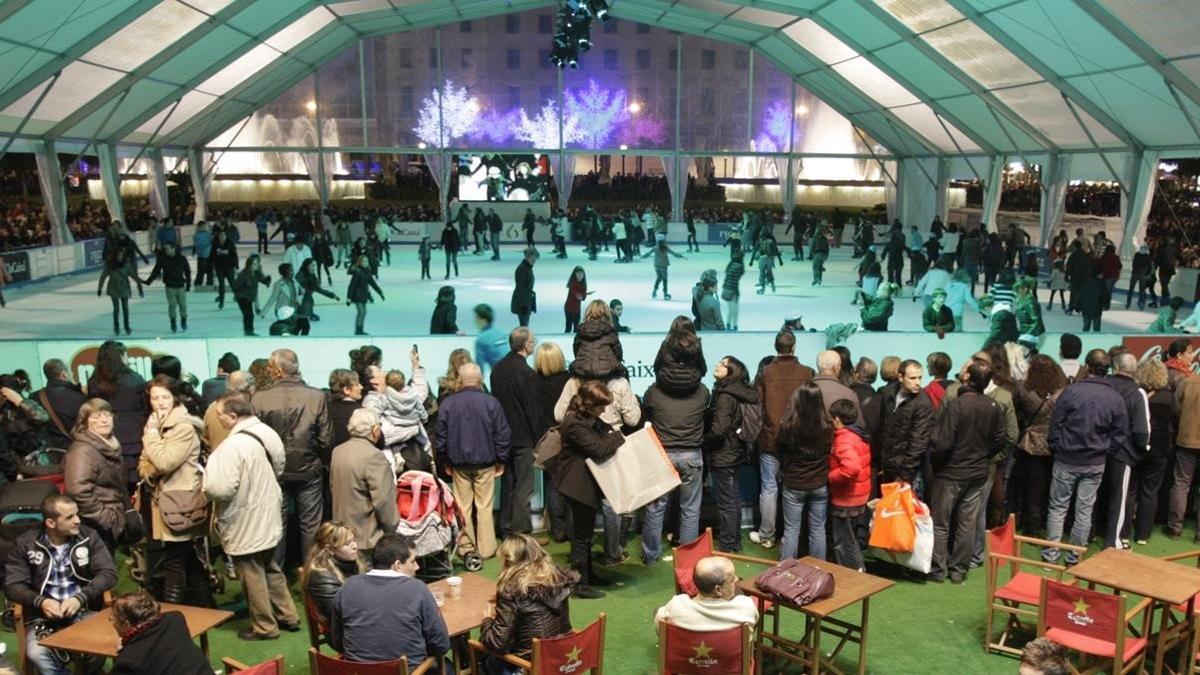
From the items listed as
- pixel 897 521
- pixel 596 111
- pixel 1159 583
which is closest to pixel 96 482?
pixel 897 521

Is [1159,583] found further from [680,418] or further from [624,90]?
[624,90]

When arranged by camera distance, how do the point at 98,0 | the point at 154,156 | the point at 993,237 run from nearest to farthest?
the point at 98,0, the point at 993,237, the point at 154,156

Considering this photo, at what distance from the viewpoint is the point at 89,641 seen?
369 centimetres

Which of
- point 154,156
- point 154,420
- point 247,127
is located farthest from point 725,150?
point 154,420

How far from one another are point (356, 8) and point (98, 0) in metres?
8.63

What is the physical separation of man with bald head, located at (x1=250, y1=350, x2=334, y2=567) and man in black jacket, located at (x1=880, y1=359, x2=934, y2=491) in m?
3.05

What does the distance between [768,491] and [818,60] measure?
19177 mm

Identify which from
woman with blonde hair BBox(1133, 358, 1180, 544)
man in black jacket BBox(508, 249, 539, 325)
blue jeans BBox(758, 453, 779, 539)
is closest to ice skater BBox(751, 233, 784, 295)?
man in black jacket BBox(508, 249, 539, 325)

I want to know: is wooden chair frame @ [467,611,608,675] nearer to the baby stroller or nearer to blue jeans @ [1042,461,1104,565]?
the baby stroller

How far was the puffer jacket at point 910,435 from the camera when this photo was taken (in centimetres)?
526

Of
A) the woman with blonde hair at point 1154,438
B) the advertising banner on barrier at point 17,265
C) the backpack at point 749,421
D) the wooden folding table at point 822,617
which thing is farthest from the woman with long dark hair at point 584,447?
the advertising banner on barrier at point 17,265

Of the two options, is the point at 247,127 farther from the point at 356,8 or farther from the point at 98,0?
the point at 98,0

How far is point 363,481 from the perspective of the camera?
4730 millimetres

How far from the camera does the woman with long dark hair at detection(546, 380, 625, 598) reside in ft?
15.9
